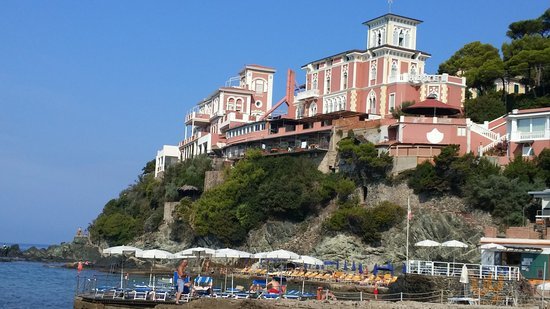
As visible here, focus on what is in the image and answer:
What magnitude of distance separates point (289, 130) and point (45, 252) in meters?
40.2

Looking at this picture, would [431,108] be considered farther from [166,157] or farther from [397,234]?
[166,157]

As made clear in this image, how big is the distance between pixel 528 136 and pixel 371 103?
16661 mm

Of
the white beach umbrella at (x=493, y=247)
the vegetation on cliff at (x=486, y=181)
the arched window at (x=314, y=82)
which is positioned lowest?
the white beach umbrella at (x=493, y=247)

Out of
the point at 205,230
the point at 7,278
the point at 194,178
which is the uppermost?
the point at 194,178

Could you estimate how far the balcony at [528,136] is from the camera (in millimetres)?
51531

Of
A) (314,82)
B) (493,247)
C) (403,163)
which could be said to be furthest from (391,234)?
(314,82)

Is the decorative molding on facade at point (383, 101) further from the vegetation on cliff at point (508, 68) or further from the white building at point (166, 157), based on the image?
the white building at point (166, 157)

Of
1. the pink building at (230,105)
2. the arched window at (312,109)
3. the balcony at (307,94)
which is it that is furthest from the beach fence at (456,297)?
the pink building at (230,105)

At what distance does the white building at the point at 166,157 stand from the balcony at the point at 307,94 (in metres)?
24.0

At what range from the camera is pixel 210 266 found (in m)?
61.2

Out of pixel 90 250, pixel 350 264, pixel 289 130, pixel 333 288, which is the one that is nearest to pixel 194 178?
pixel 289 130

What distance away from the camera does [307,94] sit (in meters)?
73.4

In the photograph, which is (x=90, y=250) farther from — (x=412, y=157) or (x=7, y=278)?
(x=412, y=157)

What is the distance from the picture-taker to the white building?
9412 centimetres
